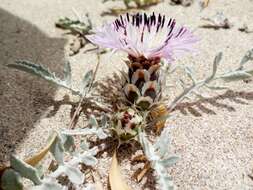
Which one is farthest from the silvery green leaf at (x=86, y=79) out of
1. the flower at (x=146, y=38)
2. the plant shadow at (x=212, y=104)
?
the plant shadow at (x=212, y=104)

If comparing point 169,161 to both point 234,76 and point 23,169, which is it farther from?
point 234,76

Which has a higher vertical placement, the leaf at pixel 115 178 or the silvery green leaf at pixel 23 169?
the silvery green leaf at pixel 23 169

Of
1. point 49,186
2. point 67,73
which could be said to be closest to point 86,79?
point 67,73

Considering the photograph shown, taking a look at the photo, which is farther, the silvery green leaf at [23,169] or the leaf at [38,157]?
the leaf at [38,157]

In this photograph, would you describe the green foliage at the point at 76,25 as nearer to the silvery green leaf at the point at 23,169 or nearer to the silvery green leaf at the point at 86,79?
the silvery green leaf at the point at 86,79

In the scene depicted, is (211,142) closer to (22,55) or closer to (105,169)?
(105,169)

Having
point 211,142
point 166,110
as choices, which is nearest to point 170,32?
point 166,110

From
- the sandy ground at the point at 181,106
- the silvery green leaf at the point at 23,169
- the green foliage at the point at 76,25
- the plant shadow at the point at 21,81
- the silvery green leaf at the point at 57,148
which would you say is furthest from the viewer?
the green foliage at the point at 76,25
